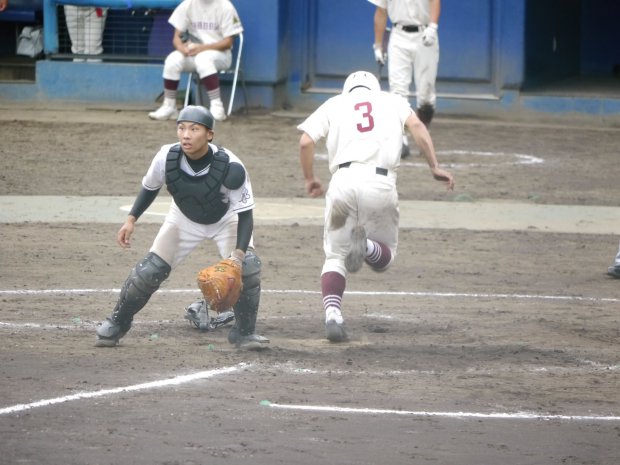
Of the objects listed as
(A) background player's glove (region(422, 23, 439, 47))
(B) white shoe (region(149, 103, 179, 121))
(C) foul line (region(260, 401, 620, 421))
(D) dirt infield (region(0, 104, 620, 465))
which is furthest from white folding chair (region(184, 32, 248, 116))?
(C) foul line (region(260, 401, 620, 421))

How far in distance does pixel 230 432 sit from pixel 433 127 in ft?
40.0

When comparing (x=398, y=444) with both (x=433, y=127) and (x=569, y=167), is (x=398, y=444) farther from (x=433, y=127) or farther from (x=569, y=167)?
(x=433, y=127)

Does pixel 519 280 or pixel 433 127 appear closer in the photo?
pixel 519 280

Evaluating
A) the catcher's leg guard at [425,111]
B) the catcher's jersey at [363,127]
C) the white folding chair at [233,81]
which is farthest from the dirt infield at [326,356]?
the white folding chair at [233,81]

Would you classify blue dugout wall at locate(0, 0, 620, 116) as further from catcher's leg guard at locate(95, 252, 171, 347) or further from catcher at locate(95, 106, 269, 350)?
catcher's leg guard at locate(95, 252, 171, 347)

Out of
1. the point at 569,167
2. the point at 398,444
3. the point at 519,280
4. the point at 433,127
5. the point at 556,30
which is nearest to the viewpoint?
the point at 398,444

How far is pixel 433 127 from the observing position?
693 inches

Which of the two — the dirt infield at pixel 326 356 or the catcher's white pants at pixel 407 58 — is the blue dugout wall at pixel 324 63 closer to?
the catcher's white pants at pixel 407 58

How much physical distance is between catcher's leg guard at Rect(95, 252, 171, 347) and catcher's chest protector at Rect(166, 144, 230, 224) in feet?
1.30

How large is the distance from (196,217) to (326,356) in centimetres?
109

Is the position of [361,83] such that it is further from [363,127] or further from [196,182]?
[196,182]

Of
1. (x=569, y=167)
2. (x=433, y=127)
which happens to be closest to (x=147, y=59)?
(x=433, y=127)

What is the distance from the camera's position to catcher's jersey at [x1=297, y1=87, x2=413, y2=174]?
25.9 ft

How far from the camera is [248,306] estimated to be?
7523 mm
